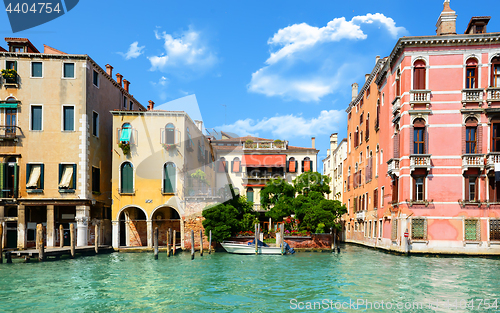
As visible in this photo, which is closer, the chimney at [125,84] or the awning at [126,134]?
the awning at [126,134]

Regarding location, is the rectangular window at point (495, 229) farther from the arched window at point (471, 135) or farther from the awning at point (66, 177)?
the awning at point (66, 177)

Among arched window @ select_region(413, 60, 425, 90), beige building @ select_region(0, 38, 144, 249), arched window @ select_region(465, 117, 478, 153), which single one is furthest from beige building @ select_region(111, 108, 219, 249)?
arched window @ select_region(465, 117, 478, 153)

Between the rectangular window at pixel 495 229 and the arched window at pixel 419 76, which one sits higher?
the arched window at pixel 419 76

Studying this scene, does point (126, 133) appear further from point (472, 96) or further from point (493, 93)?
point (493, 93)

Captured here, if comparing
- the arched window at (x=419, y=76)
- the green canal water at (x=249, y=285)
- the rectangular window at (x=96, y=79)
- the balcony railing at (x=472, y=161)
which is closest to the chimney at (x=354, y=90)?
the arched window at (x=419, y=76)

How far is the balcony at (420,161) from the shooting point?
22.0 metres

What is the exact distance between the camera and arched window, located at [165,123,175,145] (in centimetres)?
2667

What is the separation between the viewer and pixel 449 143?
870 inches

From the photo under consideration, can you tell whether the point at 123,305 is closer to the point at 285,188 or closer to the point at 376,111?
the point at 285,188

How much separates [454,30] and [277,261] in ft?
50.7

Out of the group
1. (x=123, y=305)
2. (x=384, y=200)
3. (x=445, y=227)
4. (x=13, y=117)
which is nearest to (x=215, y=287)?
(x=123, y=305)

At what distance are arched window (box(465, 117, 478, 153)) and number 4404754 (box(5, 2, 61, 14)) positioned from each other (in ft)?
62.4

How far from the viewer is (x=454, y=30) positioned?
78.0 ft

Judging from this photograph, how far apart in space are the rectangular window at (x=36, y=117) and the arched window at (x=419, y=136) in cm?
2058
